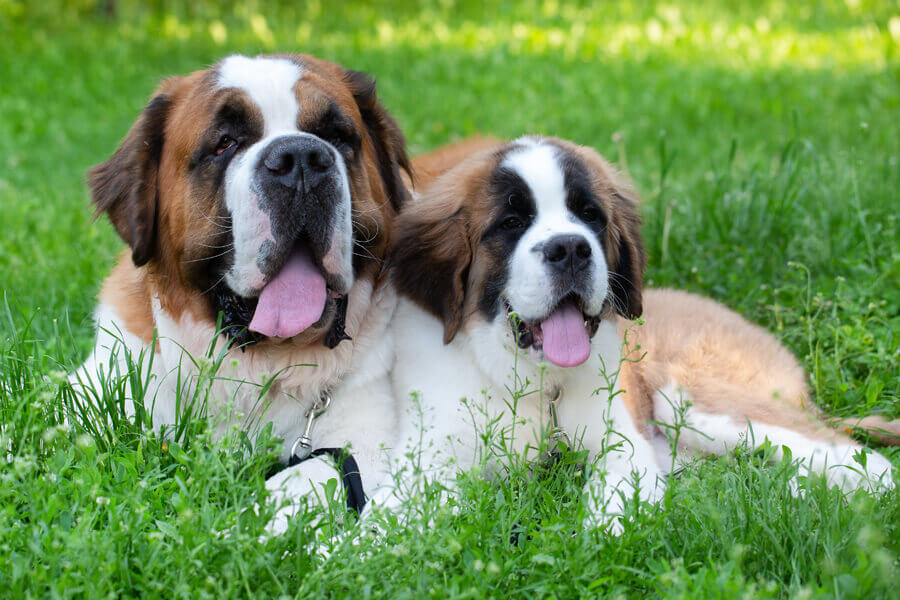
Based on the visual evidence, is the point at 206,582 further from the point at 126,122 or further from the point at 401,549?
the point at 126,122

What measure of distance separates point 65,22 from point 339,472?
36.8 ft

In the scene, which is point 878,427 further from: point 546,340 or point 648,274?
point 648,274

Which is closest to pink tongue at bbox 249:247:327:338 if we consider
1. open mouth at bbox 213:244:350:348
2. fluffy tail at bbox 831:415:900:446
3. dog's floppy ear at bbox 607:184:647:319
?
open mouth at bbox 213:244:350:348

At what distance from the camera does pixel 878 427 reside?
3.18 meters

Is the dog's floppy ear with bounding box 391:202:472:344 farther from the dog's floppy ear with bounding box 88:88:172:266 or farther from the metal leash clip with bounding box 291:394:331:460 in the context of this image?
the dog's floppy ear with bounding box 88:88:172:266

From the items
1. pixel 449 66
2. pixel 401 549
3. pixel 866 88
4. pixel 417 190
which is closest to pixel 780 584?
pixel 401 549

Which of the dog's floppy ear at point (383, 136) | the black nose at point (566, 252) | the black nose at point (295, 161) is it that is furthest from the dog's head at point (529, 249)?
the black nose at point (295, 161)

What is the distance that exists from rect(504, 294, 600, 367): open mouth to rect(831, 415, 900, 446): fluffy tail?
103 centimetres

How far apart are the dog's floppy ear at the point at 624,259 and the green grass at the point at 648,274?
637 mm

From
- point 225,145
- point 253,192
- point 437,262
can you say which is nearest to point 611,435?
point 437,262

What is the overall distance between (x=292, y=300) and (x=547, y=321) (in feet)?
2.54

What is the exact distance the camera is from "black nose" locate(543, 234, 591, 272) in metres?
2.72

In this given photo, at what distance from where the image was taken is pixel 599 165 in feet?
10.5

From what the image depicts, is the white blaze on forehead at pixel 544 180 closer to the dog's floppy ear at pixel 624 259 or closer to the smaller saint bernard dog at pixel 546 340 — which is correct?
the smaller saint bernard dog at pixel 546 340
